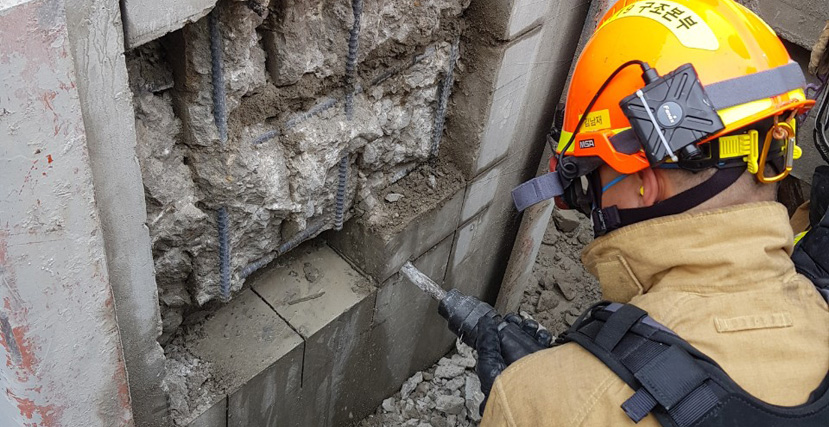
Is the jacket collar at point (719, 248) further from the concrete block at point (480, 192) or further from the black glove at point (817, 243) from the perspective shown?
the concrete block at point (480, 192)

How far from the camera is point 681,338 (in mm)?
1898

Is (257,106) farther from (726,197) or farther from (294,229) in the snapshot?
(726,197)

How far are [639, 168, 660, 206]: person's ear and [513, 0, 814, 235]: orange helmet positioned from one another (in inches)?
1.4

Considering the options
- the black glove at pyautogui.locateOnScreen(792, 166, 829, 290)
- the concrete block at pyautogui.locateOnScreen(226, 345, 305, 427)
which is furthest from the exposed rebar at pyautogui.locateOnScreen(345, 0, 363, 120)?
the black glove at pyautogui.locateOnScreen(792, 166, 829, 290)

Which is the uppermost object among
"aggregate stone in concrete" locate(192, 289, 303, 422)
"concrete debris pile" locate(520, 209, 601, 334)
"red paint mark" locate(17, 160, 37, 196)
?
"red paint mark" locate(17, 160, 37, 196)

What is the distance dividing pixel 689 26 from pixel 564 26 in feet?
4.29

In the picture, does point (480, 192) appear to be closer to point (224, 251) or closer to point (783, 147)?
point (224, 251)

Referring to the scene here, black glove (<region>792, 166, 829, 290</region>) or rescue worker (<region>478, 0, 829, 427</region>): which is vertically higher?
rescue worker (<region>478, 0, 829, 427</region>)

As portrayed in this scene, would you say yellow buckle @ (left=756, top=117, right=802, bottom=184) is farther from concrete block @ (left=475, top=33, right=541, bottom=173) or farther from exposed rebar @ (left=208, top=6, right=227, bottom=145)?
exposed rebar @ (left=208, top=6, right=227, bottom=145)

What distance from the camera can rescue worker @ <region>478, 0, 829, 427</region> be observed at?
1.85 m

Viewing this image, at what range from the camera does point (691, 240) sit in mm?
1986

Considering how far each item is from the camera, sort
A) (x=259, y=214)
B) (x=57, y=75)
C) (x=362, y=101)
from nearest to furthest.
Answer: (x=57, y=75) < (x=259, y=214) < (x=362, y=101)

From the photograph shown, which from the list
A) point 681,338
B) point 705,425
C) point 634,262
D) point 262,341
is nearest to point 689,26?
point 634,262

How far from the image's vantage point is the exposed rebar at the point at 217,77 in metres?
2.12
